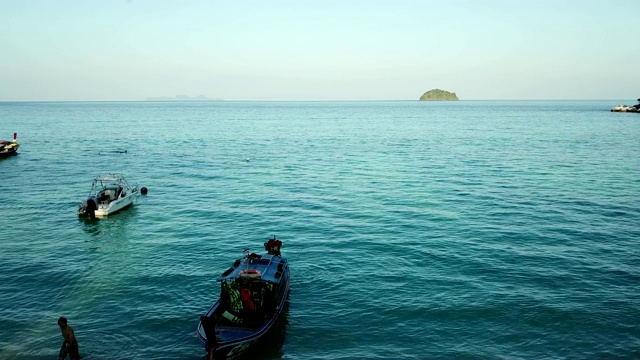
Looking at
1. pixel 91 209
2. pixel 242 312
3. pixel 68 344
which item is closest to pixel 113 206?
pixel 91 209

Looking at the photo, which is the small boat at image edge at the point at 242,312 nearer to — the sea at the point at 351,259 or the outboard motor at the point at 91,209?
the sea at the point at 351,259

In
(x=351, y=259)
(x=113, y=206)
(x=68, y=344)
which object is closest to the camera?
(x=68, y=344)

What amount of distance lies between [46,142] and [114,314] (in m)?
101

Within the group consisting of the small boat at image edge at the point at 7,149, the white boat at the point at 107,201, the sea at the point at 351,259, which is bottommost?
the sea at the point at 351,259

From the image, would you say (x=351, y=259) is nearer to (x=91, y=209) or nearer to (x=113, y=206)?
(x=113, y=206)

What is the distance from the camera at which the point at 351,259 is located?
34625 mm

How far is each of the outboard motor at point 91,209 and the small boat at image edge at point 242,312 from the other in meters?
26.0

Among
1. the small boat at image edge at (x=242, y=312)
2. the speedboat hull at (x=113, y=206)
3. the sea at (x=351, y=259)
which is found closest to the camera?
the small boat at image edge at (x=242, y=312)

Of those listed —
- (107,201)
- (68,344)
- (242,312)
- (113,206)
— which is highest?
(107,201)

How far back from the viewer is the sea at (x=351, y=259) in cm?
2403

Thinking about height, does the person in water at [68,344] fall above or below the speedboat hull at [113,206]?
below

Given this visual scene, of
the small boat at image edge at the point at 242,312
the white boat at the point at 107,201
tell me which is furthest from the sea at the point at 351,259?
the small boat at image edge at the point at 242,312

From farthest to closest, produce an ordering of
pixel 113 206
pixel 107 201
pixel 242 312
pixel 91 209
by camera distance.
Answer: pixel 107 201, pixel 113 206, pixel 91 209, pixel 242 312

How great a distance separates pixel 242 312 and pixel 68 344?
7.56m
